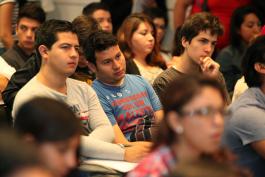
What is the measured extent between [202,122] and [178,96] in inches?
4.4

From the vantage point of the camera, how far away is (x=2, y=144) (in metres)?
1.60

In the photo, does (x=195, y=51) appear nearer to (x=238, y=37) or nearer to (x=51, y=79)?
(x=51, y=79)

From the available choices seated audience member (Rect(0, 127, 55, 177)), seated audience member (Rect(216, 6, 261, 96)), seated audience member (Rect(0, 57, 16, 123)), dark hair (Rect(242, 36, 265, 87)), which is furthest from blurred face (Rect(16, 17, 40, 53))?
seated audience member (Rect(0, 127, 55, 177))

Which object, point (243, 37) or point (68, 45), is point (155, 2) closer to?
point (243, 37)

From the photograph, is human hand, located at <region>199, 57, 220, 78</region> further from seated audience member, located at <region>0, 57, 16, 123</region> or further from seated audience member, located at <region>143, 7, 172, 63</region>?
seated audience member, located at <region>143, 7, 172, 63</region>

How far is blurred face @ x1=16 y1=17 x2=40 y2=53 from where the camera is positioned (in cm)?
404

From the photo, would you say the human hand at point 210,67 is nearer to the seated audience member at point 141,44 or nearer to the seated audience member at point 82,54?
the seated audience member at point 82,54

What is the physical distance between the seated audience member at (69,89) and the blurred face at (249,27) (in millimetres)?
1834

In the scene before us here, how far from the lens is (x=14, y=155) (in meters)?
1.54

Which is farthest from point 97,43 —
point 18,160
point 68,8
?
point 68,8

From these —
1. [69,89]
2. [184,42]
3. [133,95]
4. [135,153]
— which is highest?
[184,42]

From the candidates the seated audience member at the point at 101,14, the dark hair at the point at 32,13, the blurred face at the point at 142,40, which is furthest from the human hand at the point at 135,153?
the seated audience member at the point at 101,14

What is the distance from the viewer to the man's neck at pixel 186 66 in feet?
11.2

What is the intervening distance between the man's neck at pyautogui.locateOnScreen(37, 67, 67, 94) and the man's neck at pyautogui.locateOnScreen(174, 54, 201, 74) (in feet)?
2.54
